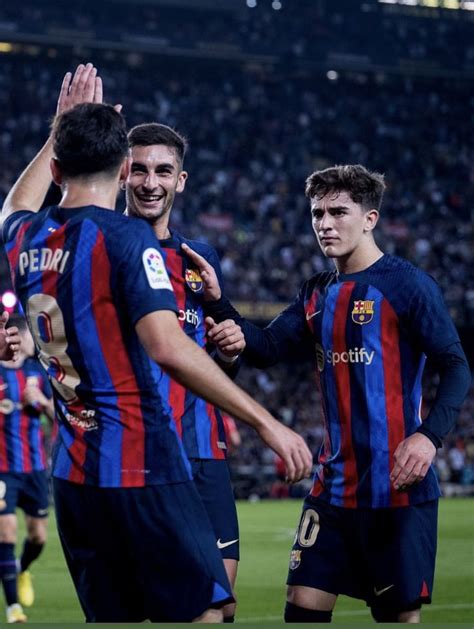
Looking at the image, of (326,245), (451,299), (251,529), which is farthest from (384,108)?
(326,245)

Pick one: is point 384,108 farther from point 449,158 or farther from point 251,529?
point 251,529

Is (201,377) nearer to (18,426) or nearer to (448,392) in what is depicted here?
(448,392)

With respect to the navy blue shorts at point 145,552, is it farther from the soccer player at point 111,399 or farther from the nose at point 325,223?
the nose at point 325,223

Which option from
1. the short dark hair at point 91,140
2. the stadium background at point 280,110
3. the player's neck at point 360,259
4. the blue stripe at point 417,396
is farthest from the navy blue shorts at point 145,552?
the stadium background at point 280,110

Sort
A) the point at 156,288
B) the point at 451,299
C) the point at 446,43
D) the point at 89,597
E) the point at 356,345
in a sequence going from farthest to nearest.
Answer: the point at 446,43, the point at 451,299, the point at 356,345, the point at 89,597, the point at 156,288

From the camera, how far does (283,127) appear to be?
131ft

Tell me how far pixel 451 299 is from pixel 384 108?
1125 centimetres

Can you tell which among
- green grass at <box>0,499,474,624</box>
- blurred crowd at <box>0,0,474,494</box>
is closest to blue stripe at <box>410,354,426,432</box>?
green grass at <box>0,499,474,624</box>

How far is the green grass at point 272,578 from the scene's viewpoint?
10.1m

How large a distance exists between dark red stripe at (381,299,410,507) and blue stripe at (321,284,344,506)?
253 millimetres

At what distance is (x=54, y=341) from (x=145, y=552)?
82cm

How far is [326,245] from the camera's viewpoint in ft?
18.9

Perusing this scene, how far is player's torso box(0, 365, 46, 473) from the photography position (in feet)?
37.8

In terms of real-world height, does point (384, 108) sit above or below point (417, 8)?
below
